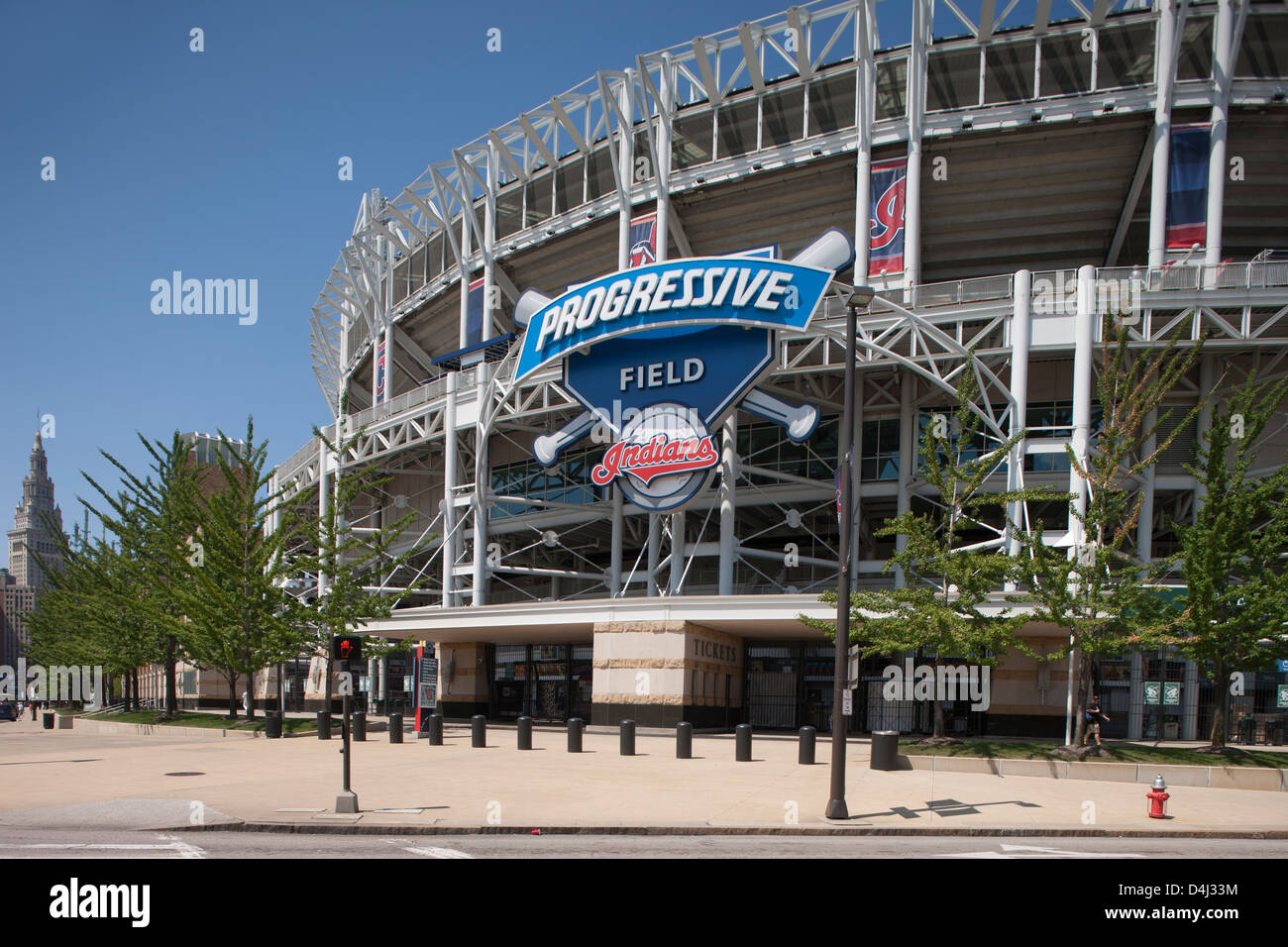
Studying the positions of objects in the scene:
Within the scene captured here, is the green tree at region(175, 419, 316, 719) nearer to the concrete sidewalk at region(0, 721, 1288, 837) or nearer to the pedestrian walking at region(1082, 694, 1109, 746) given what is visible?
the concrete sidewalk at region(0, 721, 1288, 837)

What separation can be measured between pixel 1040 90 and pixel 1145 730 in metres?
23.1

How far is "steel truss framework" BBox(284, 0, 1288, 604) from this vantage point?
30.8 meters

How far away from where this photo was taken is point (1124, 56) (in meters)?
35.1

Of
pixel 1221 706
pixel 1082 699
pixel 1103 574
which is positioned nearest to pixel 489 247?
pixel 1103 574

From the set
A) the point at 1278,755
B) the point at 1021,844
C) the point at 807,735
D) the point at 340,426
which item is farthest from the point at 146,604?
the point at 1278,755

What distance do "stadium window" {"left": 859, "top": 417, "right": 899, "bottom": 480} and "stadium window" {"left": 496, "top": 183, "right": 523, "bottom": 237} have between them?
64.7 feet

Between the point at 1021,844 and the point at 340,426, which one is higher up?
the point at 340,426

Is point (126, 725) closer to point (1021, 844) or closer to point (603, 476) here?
point (603, 476)

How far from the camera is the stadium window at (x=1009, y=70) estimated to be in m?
35.7

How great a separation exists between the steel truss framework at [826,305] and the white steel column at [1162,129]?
6cm

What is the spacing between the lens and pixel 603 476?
113ft

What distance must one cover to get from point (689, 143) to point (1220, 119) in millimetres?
19964

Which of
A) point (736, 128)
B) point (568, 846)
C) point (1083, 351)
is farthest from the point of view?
point (736, 128)

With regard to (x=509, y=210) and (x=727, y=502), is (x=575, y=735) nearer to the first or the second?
(x=727, y=502)
